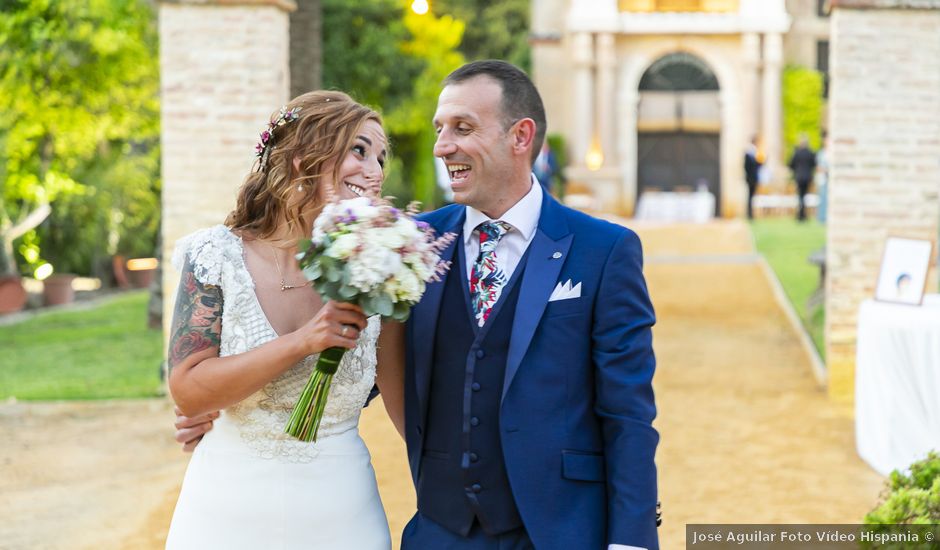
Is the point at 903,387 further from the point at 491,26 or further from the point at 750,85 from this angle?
the point at 491,26

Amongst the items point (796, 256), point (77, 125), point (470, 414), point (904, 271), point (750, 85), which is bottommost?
point (796, 256)

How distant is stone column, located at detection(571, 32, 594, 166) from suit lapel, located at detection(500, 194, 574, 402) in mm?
26102

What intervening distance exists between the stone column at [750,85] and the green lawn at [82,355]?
53.3ft

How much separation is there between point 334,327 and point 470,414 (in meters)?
0.47

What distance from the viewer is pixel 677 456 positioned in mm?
8727

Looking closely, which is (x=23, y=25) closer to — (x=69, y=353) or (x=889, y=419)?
(x=69, y=353)

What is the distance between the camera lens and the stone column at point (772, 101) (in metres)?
28.7

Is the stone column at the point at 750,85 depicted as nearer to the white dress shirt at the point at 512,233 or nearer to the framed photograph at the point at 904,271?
the framed photograph at the point at 904,271

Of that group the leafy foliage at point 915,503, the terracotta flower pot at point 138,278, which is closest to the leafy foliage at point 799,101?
the terracotta flower pot at point 138,278

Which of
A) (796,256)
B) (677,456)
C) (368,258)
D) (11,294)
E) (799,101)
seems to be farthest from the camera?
(799,101)

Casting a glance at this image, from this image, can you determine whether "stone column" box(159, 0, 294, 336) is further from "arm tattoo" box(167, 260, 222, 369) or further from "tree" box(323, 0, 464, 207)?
"tree" box(323, 0, 464, 207)

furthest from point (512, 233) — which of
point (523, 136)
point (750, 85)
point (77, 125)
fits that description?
point (750, 85)

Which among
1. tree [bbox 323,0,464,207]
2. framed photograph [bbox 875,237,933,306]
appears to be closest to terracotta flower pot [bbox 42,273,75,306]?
tree [bbox 323,0,464,207]

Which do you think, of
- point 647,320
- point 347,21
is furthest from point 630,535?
point 347,21
